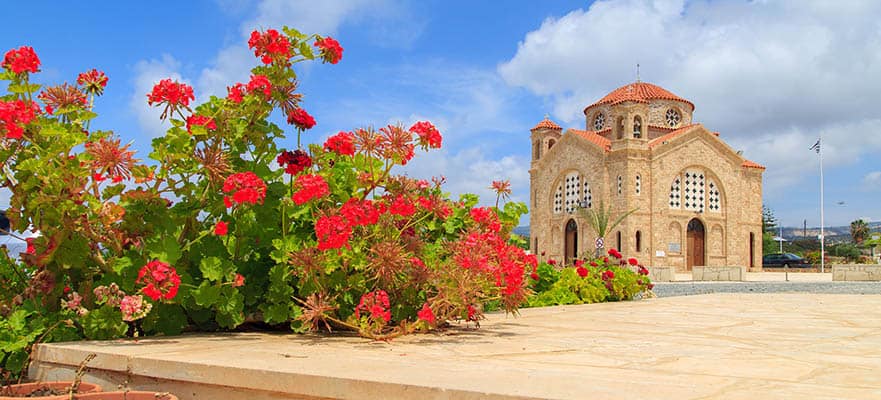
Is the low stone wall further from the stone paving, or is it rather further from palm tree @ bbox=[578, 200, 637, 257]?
the stone paving

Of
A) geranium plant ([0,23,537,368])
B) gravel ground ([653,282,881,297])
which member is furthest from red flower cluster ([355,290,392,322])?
gravel ground ([653,282,881,297])

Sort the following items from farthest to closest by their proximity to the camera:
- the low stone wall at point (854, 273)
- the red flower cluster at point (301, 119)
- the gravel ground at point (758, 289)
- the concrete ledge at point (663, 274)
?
1. the low stone wall at point (854, 273)
2. the concrete ledge at point (663, 274)
3. the gravel ground at point (758, 289)
4. the red flower cluster at point (301, 119)

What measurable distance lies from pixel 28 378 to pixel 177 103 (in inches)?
64.6

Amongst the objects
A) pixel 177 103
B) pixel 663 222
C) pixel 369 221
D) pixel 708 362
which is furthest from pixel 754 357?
pixel 663 222

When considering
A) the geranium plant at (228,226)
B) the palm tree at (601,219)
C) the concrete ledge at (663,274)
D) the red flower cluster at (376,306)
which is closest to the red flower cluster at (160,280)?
the geranium plant at (228,226)

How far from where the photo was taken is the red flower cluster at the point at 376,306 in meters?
3.99

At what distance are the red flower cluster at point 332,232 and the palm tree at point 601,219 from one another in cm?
3162

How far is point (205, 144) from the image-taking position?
399 centimetres

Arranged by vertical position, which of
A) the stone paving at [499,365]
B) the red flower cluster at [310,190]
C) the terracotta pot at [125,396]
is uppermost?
the red flower cluster at [310,190]

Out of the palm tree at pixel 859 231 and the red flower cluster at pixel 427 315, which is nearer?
the red flower cluster at pixel 427 315

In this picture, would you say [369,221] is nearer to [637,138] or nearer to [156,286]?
[156,286]

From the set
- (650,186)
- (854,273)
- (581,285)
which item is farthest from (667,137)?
(581,285)

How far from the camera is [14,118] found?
3.33 metres

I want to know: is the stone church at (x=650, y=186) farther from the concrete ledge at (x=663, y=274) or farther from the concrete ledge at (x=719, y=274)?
the concrete ledge at (x=663, y=274)
